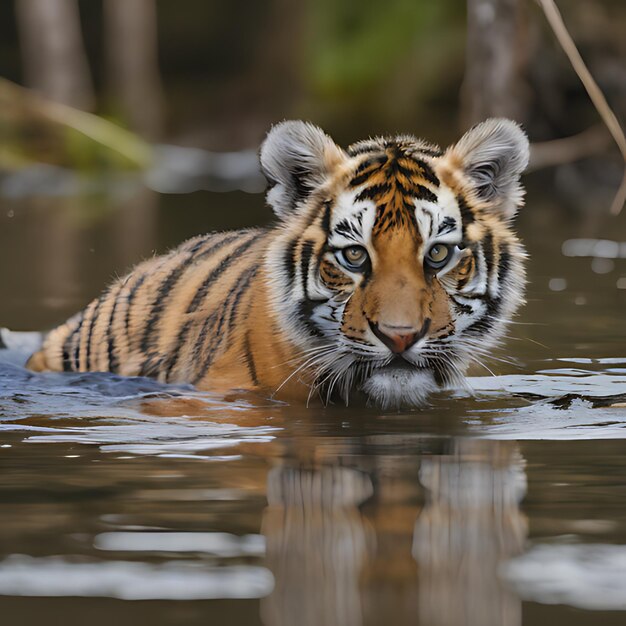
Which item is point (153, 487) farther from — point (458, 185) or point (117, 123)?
point (117, 123)

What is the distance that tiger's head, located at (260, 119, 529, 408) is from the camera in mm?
4160

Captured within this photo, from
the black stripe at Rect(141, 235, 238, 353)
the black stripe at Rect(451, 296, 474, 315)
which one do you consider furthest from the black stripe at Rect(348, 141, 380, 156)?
the black stripe at Rect(141, 235, 238, 353)

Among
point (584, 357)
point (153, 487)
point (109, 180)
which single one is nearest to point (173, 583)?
point (153, 487)

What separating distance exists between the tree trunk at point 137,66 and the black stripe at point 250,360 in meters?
19.7

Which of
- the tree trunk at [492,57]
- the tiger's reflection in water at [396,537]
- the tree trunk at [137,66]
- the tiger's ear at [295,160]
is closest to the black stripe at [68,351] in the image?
the tiger's ear at [295,160]

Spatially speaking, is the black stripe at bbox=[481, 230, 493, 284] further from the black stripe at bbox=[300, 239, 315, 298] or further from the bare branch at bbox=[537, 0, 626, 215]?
the bare branch at bbox=[537, 0, 626, 215]

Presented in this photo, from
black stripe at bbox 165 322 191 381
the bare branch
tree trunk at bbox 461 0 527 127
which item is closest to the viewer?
the bare branch

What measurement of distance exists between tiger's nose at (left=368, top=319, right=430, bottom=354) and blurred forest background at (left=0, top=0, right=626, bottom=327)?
2399 millimetres

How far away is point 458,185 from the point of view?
454 cm

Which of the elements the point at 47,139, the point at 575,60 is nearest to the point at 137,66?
the point at 47,139

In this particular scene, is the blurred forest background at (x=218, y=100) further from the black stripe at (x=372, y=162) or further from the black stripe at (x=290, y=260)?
the black stripe at (x=290, y=260)

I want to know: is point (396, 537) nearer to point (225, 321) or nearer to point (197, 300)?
point (225, 321)

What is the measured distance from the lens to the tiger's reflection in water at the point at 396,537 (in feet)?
7.63

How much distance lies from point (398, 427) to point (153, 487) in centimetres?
105
